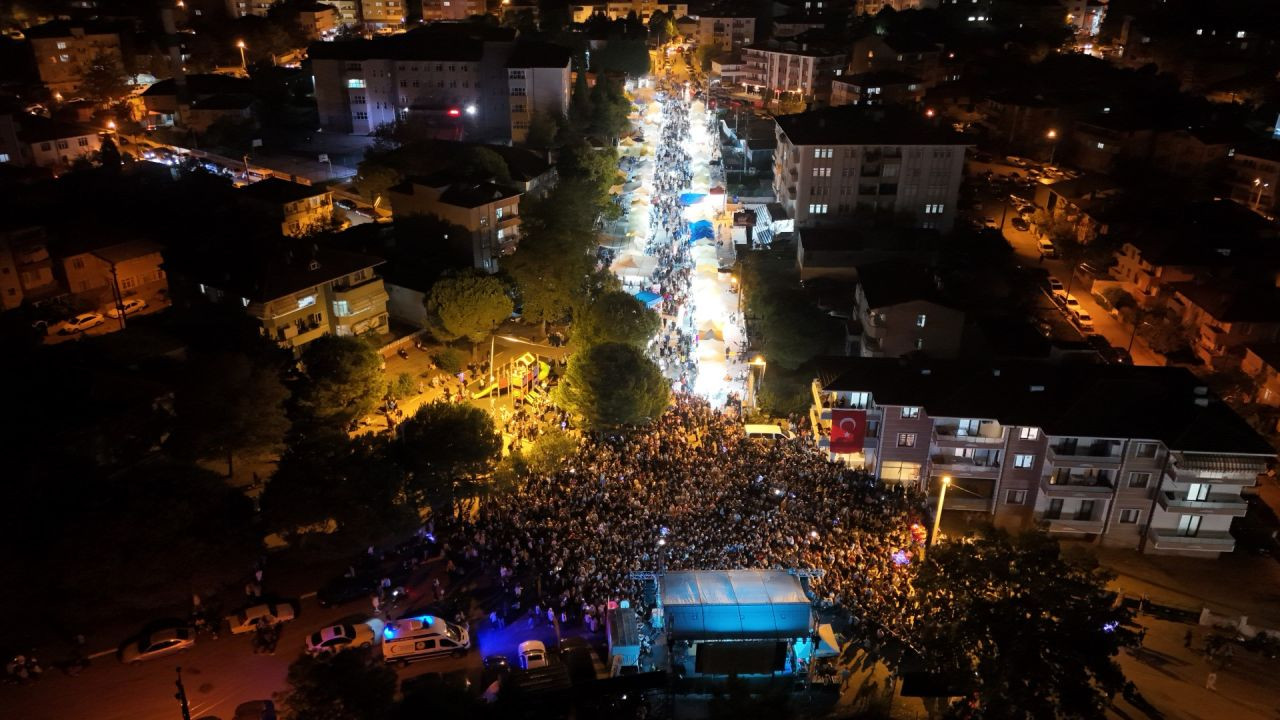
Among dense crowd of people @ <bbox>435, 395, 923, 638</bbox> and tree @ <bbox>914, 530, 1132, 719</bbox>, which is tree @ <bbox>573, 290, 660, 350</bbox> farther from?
tree @ <bbox>914, 530, 1132, 719</bbox>

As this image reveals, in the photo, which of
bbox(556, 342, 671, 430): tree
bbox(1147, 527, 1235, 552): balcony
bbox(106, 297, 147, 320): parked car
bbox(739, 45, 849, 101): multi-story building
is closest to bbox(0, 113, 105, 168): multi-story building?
bbox(106, 297, 147, 320): parked car

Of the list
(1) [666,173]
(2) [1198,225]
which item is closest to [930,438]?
(2) [1198,225]

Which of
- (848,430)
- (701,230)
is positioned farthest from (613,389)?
(701,230)

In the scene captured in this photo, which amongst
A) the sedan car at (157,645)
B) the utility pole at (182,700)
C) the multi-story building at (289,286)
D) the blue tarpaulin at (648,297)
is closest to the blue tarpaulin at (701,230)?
the blue tarpaulin at (648,297)

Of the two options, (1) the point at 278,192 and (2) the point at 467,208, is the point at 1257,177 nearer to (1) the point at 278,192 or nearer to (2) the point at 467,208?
(2) the point at 467,208

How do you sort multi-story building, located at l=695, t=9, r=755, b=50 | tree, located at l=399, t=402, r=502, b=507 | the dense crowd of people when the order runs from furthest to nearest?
1. multi-story building, located at l=695, t=9, r=755, b=50
2. tree, located at l=399, t=402, r=502, b=507
3. the dense crowd of people
